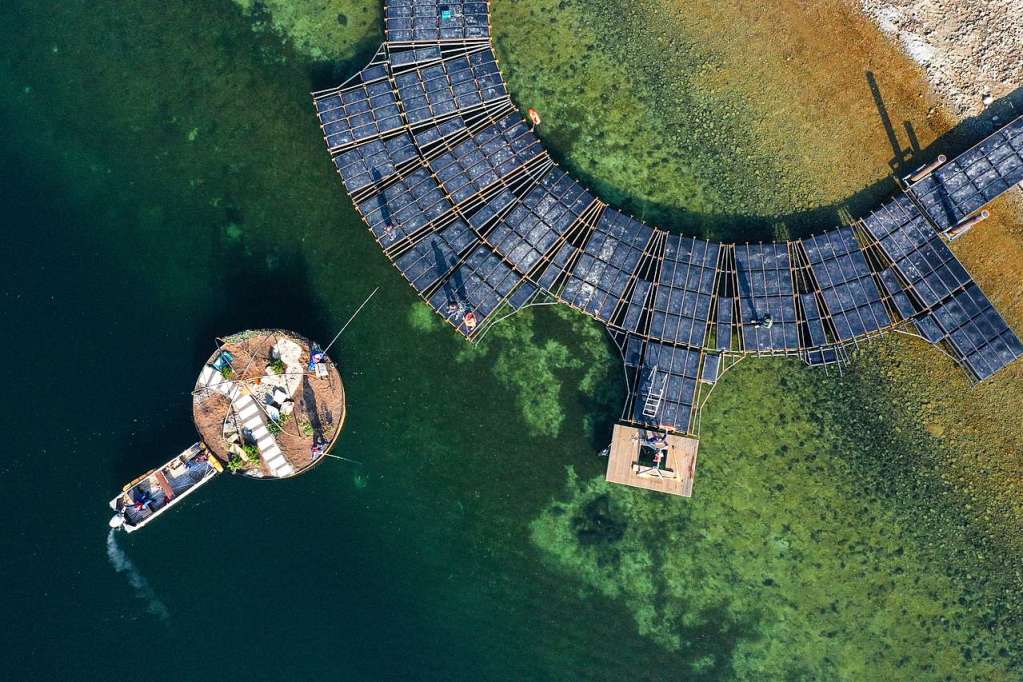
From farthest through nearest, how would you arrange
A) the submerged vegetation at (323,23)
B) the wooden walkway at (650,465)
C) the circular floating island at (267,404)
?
the submerged vegetation at (323,23)
the circular floating island at (267,404)
the wooden walkway at (650,465)

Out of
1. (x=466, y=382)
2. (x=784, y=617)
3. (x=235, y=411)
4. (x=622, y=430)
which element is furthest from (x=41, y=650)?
(x=784, y=617)

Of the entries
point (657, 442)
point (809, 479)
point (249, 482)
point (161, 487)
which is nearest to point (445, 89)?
point (657, 442)

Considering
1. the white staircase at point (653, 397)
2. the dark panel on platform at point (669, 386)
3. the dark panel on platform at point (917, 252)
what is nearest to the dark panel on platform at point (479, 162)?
the dark panel on platform at point (669, 386)

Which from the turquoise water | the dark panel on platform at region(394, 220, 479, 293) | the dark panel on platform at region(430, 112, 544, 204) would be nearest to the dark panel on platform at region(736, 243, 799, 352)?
the turquoise water

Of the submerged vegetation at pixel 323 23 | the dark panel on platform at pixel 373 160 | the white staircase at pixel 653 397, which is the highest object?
the submerged vegetation at pixel 323 23

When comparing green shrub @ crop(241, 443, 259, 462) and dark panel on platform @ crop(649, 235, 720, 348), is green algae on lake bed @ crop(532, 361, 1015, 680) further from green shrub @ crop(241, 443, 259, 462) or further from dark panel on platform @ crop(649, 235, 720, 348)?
green shrub @ crop(241, 443, 259, 462)

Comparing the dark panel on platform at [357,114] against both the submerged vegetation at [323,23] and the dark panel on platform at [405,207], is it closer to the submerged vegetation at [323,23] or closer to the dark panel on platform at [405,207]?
the dark panel on platform at [405,207]
